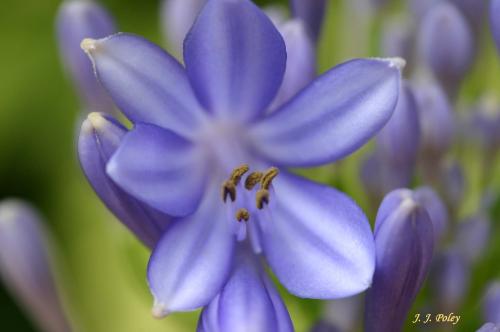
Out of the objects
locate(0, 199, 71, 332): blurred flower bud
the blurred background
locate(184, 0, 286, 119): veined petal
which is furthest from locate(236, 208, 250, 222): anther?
the blurred background

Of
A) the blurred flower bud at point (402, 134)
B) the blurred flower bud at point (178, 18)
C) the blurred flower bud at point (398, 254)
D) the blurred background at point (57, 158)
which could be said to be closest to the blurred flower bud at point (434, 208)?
the blurred flower bud at point (402, 134)

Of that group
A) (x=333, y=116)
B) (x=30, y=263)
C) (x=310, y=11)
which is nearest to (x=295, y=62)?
(x=310, y=11)

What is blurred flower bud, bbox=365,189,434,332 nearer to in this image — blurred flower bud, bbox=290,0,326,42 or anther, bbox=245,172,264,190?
anther, bbox=245,172,264,190

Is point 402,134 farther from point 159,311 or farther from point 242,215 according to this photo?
point 159,311

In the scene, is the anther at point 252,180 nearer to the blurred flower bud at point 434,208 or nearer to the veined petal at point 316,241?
the veined petal at point 316,241

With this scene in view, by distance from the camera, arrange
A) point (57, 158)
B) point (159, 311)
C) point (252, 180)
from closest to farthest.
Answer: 1. point (159, 311)
2. point (252, 180)
3. point (57, 158)

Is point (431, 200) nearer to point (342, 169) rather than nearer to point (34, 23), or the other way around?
point (342, 169)
